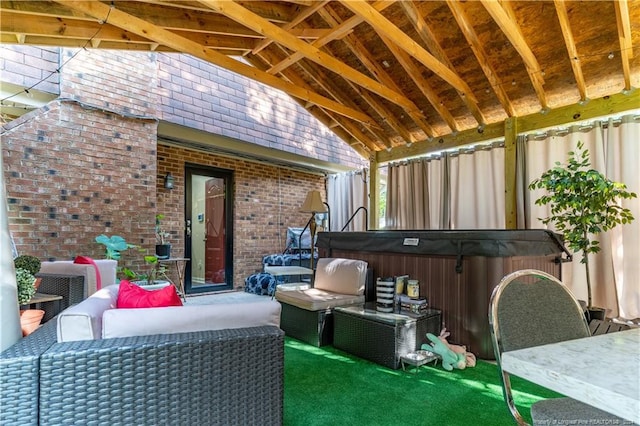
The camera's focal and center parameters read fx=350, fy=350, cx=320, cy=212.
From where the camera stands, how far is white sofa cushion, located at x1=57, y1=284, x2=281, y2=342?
134 centimetres

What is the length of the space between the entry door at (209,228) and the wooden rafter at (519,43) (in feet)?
15.1

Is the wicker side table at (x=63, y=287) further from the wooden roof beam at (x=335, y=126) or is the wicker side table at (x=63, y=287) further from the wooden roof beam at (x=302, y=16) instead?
the wooden roof beam at (x=335, y=126)

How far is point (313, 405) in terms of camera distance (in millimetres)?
2100

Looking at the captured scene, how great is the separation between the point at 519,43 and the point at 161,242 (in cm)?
505

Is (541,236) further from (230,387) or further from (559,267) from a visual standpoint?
(230,387)

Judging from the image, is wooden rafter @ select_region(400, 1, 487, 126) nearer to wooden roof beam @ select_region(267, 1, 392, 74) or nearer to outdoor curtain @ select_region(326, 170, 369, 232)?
wooden roof beam @ select_region(267, 1, 392, 74)

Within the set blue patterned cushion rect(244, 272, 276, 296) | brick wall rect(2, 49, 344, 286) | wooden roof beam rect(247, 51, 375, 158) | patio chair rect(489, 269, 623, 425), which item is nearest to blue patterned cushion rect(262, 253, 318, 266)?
blue patterned cushion rect(244, 272, 276, 296)

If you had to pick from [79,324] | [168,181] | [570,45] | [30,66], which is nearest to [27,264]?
Result: [79,324]

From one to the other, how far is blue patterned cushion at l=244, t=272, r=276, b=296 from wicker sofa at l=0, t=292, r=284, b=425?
4.20 meters

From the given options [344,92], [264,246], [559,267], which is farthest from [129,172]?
[559,267]

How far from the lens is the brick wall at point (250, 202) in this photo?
5508 millimetres

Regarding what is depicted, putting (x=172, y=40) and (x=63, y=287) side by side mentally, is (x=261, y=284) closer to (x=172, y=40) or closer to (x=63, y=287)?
(x=63, y=287)

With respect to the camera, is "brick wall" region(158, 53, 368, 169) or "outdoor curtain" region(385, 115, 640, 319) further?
"brick wall" region(158, 53, 368, 169)

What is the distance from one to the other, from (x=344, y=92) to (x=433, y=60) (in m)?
1.88
